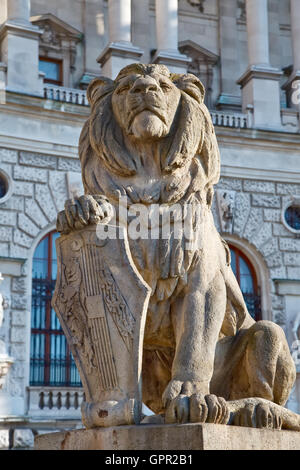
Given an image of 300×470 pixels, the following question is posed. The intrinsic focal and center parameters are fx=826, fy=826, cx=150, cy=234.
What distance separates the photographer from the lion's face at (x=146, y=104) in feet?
15.5

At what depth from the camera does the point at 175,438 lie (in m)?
3.90

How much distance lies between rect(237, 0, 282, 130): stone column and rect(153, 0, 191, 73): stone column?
5.95ft

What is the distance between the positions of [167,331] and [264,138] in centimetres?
1587

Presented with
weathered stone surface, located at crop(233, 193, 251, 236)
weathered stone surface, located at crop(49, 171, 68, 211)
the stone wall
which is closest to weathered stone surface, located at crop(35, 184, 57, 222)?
the stone wall

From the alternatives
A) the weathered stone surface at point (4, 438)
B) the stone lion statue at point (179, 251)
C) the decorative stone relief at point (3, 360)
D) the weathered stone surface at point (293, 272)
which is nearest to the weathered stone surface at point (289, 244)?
the weathered stone surface at point (293, 272)

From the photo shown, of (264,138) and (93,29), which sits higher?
(93,29)

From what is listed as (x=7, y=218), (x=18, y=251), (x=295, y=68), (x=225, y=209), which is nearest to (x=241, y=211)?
(x=225, y=209)

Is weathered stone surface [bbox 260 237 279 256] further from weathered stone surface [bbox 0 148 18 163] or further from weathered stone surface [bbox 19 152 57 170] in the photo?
weathered stone surface [bbox 0 148 18 163]

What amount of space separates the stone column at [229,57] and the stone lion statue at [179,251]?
17.9m

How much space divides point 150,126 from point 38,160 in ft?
44.4

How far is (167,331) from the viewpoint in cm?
461

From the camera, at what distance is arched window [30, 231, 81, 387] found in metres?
16.7

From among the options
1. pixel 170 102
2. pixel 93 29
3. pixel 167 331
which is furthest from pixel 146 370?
pixel 93 29

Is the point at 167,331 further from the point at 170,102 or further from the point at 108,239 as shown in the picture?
the point at 170,102
